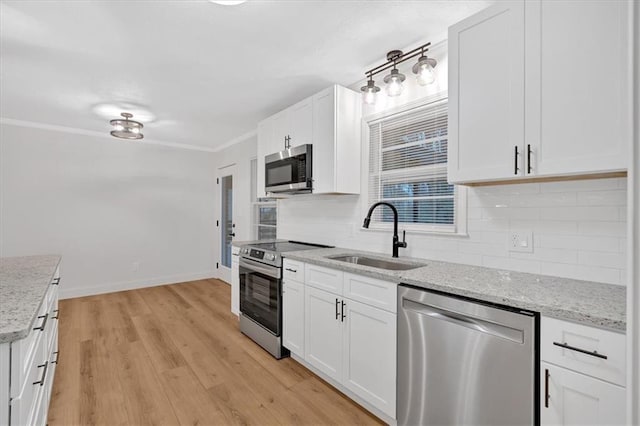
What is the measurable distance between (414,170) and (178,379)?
2.42 meters

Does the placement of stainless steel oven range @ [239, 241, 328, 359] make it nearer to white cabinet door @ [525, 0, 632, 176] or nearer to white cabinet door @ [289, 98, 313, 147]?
white cabinet door @ [289, 98, 313, 147]

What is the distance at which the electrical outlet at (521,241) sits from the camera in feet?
5.80

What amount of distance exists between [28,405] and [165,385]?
4.02 ft

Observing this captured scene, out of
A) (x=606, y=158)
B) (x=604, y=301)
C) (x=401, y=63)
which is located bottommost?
(x=604, y=301)

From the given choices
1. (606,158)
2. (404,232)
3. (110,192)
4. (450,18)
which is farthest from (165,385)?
(110,192)

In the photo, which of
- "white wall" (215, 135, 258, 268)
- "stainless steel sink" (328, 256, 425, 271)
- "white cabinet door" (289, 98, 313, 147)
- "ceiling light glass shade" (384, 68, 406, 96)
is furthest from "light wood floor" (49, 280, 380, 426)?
"ceiling light glass shade" (384, 68, 406, 96)

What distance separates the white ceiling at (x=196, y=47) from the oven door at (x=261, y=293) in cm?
171

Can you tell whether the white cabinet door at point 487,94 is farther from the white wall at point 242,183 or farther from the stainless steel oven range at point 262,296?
the white wall at point 242,183

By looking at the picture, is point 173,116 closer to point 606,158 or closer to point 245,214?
point 245,214

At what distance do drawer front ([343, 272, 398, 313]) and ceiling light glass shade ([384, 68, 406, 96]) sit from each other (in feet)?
4.44

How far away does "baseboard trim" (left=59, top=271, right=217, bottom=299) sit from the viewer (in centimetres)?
438

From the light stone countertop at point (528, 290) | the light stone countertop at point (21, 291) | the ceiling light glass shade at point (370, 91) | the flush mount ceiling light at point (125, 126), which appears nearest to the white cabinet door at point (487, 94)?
the light stone countertop at point (528, 290)

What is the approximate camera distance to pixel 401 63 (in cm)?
243

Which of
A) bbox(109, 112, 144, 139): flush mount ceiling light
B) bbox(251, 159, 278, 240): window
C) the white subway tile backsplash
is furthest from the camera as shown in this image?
bbox(251, 159, 278, 240): window
